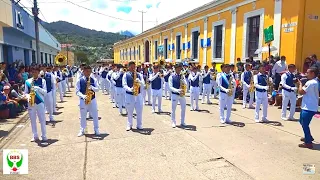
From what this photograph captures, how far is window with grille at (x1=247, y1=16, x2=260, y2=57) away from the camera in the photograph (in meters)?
17.1

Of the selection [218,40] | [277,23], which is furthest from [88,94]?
[218,40]

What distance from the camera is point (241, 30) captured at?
1830 centimetres

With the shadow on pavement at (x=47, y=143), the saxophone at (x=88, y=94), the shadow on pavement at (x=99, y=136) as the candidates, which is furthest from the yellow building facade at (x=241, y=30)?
the shadow on pavement at (x=47, y=143)

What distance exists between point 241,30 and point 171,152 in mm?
13724

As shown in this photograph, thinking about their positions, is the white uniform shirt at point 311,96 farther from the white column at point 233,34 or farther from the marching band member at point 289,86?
the white column at point 233,34

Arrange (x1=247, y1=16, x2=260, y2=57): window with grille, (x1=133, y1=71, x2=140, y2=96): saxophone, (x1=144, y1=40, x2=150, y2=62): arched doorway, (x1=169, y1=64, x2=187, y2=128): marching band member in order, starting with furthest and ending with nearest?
(x1=144, y1=40, x2=150, y2=62): arched doorway
(x1=247, y1=16, x2=260, y2=57): window with grille
(x1=169, y1=64, x2=187, y2=128): marching band member
(x1=133, y1=71, x2=140, y2=96): saxophone

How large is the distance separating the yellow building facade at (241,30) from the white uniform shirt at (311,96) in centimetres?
793

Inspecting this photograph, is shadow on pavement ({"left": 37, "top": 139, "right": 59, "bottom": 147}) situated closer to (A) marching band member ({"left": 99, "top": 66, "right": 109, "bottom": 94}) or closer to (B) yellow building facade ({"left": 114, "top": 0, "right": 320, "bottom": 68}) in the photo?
(A) marching band member ({"left": 99, "top": 66, "right": 109, "bottom": 94})

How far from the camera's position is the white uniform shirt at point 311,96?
6.80m

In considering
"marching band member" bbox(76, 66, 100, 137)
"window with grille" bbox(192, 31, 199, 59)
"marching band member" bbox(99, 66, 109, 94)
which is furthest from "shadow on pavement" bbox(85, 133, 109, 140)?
"window with grille" bbox(192, 31, 199, 59)

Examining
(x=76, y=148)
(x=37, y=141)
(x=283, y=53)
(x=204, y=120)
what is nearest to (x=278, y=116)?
(x=204, y=120)

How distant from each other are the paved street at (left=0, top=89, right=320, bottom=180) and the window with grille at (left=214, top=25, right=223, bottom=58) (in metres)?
12.5

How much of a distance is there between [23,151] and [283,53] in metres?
12.9

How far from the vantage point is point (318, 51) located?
14.8m
